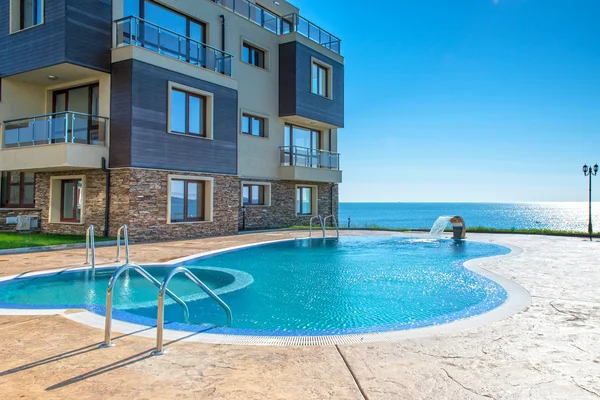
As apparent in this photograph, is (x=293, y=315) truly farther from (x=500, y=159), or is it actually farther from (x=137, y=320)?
(x=500, y=159)

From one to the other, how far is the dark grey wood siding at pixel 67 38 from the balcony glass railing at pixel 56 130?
5.26 feet

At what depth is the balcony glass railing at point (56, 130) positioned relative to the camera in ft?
44.8

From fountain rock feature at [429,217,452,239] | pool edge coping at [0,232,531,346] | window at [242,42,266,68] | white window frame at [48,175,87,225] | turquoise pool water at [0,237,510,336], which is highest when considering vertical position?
window at [242,42,266,68]

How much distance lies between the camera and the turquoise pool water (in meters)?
5.97

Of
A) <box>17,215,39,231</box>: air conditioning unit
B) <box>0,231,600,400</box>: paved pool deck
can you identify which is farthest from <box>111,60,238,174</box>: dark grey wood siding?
<box>0,231,600,400</box>: paved pool deck

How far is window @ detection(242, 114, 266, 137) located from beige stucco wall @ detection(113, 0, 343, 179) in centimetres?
30

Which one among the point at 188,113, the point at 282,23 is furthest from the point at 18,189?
the point at 282,23

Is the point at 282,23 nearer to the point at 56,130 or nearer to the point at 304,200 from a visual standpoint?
the point at 304,200

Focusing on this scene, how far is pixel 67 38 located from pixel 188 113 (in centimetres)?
432

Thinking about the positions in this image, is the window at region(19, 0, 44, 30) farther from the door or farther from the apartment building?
the door

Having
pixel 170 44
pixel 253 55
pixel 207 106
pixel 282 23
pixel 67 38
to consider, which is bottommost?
pixel 207 106

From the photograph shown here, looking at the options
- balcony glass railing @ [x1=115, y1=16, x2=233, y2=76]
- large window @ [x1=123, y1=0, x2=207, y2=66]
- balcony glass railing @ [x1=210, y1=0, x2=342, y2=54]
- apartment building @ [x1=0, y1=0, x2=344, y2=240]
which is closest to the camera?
apartment building @ [x1=0, y1=0, x2=344, y2=240]

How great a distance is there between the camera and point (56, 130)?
13.8 meters

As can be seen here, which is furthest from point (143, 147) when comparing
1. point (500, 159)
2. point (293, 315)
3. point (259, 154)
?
point (500, 159)
